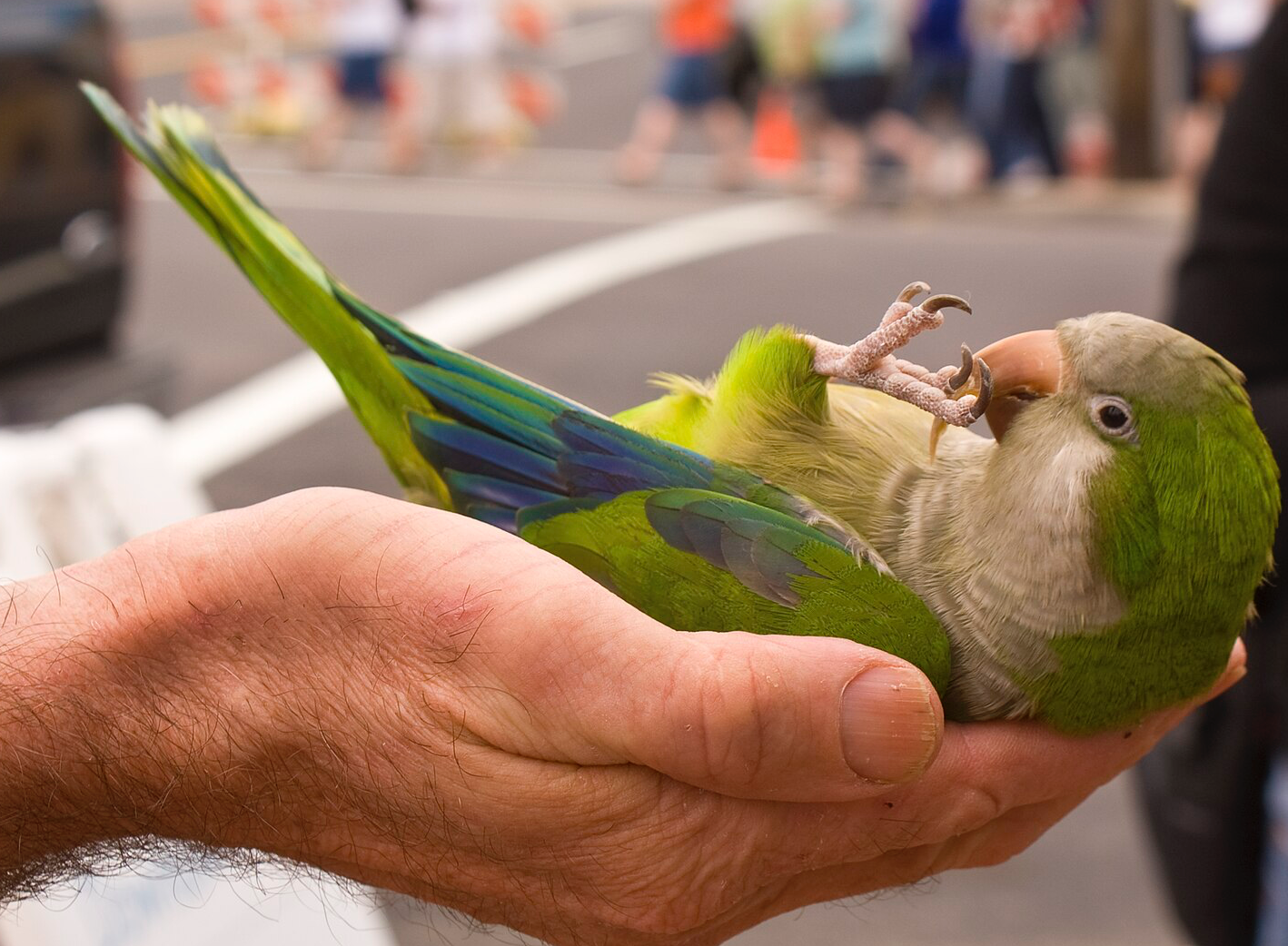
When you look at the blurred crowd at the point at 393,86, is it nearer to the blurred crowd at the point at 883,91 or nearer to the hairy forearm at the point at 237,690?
the blurred crowd at the point at 883,91

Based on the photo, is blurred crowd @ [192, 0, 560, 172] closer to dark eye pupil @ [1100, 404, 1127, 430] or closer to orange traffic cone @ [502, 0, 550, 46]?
orange traffic cone @ [502, 0, 550, 46]

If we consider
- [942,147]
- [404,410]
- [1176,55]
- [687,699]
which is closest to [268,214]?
[404,410]

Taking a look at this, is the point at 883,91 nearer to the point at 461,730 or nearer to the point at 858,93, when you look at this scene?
the point at 858,93

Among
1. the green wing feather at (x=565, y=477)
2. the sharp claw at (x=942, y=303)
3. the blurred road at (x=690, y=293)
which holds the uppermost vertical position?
the sharp claw at (x=942, y=303)

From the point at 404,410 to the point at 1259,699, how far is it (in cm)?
186

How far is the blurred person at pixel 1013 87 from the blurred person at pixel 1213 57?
7.71 feet

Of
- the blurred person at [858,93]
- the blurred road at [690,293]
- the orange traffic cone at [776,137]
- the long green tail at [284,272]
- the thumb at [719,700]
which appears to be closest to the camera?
the thumb at [719,700]

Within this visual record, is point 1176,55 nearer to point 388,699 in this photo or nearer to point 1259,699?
point 1259,699

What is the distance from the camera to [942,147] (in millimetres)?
10516

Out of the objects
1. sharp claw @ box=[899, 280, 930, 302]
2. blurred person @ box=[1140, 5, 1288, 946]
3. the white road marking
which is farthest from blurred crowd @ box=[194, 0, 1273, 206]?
sharp claw @ box=[899, 280, 930, 302]

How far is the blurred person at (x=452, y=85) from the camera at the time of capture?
1045cm

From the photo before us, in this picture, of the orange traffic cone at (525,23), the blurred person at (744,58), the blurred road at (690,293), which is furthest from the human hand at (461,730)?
the orange traffic cone at (525,23)

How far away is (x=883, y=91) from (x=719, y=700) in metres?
9.20

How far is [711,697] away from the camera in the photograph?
4.58ft
